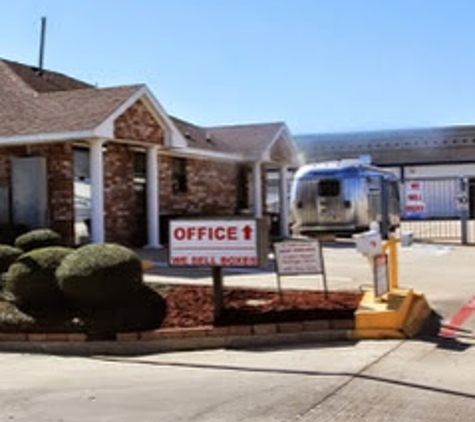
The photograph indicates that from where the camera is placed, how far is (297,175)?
2889cm

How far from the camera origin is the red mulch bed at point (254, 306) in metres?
9.85

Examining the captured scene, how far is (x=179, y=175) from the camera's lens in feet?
81.9

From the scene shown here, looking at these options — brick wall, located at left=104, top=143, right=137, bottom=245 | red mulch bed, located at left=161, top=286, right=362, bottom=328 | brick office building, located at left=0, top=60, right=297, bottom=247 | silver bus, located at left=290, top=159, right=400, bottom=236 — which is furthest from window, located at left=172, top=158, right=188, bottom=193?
red mulch bed, located at left=161, top=286, right=362, bottom=328

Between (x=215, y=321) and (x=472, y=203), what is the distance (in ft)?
138

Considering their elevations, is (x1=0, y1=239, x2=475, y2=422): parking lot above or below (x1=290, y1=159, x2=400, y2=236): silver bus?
below

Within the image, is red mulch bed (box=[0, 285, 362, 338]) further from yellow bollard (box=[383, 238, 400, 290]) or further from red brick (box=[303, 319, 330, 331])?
yellow bollard (box=[383, 238, 400, 290])

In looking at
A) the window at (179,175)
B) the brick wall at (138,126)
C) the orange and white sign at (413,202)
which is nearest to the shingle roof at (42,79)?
the brick wall at (138,126)

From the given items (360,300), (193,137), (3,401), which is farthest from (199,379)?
(193,137)

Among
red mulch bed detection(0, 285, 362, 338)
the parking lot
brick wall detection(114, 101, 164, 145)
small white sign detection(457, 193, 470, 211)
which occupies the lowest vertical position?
the parking lot

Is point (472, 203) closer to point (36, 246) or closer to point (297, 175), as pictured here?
point (297, 175)

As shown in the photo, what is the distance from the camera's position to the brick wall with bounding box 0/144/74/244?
64.0ft

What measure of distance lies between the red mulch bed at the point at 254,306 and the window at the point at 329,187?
15.4m

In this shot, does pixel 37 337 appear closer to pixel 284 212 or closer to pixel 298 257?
pixel 298 257

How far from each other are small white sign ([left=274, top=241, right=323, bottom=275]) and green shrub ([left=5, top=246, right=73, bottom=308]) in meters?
3.01
